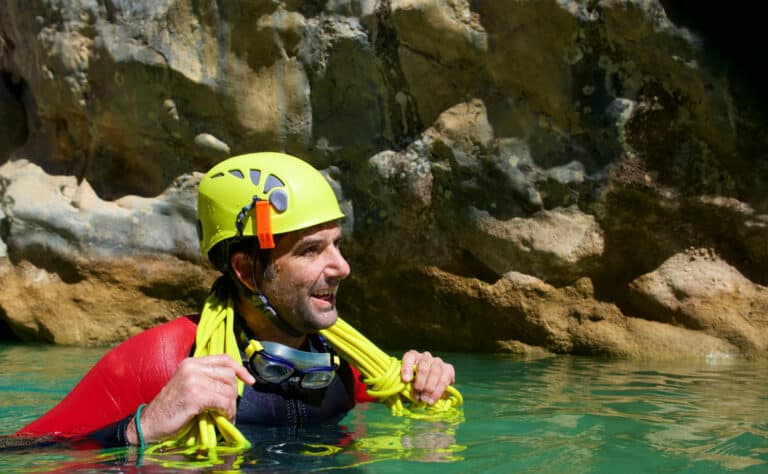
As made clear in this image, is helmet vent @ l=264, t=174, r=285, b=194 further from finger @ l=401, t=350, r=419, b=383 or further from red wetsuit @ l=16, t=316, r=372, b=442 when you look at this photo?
finger @ l=401, t=350, r=419, b=383

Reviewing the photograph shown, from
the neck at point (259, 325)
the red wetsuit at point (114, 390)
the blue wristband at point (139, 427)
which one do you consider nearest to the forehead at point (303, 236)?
the neck at point (259, 325)

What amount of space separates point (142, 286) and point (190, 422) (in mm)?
4430

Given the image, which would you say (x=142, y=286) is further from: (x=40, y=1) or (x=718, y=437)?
(x=718, y=437)

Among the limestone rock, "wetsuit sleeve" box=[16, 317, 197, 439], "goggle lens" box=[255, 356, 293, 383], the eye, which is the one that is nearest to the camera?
"wetsuit sleeve" box=[16, 317, 197, 439]

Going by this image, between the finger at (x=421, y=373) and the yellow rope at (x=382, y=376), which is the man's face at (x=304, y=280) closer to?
the yellow rope at (x=382, y=376)

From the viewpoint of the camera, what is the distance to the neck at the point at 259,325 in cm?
333

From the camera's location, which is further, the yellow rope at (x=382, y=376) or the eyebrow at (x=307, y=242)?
the yellow rope at (x=382, y=376)

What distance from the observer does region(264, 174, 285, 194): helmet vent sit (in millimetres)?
3246

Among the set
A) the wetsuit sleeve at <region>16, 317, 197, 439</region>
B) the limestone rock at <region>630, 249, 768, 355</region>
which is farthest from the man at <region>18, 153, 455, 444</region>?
the limestone rock at <region>630, 249, 768, 355</region>

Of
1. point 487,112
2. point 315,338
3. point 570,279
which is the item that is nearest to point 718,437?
point 315,338

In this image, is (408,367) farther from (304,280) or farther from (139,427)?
(139,427)

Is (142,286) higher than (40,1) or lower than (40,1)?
lower

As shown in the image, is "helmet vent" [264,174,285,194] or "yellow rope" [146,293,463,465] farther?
"helmet vent" [264,174,285,194]

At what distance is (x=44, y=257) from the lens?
714cm
